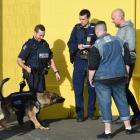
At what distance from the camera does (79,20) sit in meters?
11.1

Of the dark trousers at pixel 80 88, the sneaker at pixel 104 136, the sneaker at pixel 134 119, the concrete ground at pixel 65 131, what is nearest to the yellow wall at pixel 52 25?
the dark trousers at pixel 80 88

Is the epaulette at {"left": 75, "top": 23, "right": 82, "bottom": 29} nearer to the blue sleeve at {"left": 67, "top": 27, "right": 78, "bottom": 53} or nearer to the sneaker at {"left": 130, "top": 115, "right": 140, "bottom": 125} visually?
the blue sleeve at {"left": 67, "top": 27, "right": 78, "bottom": 53}

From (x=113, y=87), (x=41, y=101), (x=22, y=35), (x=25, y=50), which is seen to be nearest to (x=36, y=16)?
(x=22, y=35)

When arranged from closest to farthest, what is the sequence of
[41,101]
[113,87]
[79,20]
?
1. [113,87]
2. [41,101]
3. [79,20]

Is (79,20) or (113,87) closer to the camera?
(113,87)

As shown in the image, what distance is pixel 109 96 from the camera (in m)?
8.84

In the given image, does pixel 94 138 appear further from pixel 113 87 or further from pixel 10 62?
pixel 10 62

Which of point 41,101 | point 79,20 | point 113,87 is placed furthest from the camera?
point 79,20

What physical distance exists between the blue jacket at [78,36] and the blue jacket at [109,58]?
1.81 metres

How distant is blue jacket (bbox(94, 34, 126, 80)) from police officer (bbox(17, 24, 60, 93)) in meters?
1.76

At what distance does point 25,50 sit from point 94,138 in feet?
7.02

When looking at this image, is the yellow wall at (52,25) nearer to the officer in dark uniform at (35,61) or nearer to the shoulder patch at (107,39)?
the officer in dark uniform at (35,61)

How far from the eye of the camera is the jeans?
880 centimetres

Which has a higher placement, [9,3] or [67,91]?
[9,3]
